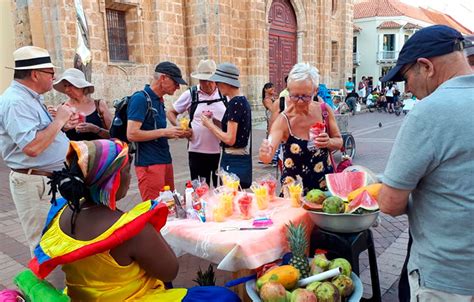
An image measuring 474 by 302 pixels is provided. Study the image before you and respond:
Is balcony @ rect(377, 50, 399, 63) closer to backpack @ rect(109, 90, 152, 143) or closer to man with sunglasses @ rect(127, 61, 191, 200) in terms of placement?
man with sunglasses @ rect(127, 61, 191, 200)

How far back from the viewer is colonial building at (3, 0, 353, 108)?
988 centimetres

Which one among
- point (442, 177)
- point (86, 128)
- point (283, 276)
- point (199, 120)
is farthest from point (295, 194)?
point (86, 128)

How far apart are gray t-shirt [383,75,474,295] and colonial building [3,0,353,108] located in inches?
398

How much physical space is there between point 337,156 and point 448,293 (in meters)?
7.48

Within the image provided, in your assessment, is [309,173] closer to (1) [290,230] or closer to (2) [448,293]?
(1) [290,230]

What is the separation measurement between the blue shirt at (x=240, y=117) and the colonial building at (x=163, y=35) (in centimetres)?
798

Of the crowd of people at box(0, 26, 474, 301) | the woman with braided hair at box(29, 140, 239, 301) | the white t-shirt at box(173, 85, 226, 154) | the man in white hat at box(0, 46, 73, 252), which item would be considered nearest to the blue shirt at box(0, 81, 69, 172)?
the man in white hat at box(0, 46, 73, 252)

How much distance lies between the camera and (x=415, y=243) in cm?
166

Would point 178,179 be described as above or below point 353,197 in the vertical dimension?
below

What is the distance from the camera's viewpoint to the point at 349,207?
2195 millimetres

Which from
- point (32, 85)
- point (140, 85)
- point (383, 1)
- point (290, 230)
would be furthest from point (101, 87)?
point (383, 1)

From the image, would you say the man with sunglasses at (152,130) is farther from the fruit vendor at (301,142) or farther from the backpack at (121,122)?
the fruit vendor at (301,142)

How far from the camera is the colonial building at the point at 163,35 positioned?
988cm

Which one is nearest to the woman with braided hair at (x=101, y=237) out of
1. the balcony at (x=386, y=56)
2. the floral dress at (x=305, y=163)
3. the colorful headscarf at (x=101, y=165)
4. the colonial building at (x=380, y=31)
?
the colorful headscarf at (x=101, y=165)
